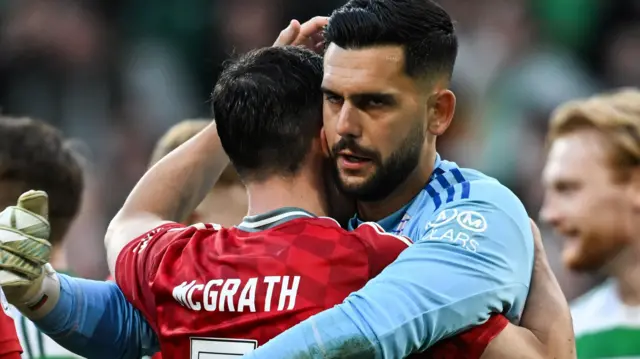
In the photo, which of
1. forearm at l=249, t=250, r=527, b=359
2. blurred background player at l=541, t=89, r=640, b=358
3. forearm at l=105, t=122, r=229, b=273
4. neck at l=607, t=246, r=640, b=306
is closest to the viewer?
forearm at l=249, t=250, r=527, b=359

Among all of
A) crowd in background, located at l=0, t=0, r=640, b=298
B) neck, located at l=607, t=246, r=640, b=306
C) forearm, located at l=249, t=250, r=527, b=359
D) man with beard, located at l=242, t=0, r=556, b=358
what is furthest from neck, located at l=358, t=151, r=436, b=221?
crowd in background, located at l=0, t=0, r=640, b=298

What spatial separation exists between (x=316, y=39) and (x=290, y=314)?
1010 mm

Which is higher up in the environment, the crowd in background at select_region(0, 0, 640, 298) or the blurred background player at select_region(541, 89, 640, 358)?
the blurred background player at select_region(541, 89, 640, 358)

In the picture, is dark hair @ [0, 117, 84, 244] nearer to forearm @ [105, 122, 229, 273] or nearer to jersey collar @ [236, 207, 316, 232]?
forearm @ [105, 122, 229, 273]

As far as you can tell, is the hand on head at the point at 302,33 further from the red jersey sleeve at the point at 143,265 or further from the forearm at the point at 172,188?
the red jersey sleeve at the point at 143,265

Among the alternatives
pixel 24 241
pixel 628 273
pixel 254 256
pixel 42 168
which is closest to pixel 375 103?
pixel 254 256

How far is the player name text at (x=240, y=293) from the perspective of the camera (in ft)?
9.72

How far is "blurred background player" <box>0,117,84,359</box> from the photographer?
14.8 ft

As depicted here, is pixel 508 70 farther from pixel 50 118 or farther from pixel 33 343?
pixel 33 343

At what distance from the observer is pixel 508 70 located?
9086 millimetres

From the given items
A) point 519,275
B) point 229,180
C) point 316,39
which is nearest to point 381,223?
point 519,275

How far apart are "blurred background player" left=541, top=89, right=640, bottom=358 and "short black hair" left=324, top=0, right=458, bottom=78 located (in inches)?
78.5

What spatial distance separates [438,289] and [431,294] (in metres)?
0.02

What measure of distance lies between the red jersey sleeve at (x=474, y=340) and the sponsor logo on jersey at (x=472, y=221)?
0.20m
